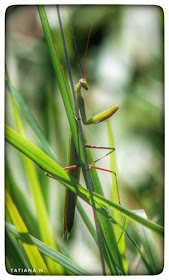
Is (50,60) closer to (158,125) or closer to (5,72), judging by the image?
(5,72)

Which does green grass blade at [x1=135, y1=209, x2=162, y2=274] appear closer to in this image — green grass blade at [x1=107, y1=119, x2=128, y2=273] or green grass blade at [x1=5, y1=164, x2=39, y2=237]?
green grass blade at [x1=107, y1=119, x2=128, y2=273]

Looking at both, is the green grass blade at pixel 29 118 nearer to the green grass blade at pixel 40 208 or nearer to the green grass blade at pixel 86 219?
the green grass blade at pixel 40 208

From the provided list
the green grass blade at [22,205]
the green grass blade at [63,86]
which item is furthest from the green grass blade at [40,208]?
the green grass blade at [63,86]

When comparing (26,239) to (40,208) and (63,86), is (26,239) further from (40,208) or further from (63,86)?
(63,86)

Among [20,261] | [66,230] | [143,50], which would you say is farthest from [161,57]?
[20,261]

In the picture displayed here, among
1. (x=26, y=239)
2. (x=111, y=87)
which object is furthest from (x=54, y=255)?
(x=111, y=87)
